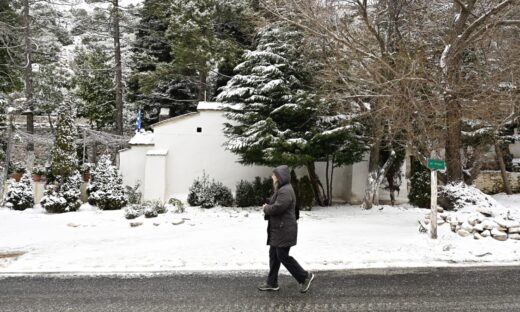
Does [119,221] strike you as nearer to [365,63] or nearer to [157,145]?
[157,145]

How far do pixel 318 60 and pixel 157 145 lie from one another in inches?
233

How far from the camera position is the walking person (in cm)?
562

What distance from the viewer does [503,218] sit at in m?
8.84

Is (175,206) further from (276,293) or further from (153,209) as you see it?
(276,293)

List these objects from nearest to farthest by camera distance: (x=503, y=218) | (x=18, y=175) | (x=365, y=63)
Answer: (x=503, y=218) < (x=365, y=63) < (x=18, y=175)

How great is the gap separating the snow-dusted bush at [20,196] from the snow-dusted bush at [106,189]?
1.65 m

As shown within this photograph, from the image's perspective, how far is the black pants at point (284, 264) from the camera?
18.7ft

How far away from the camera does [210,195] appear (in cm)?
1338

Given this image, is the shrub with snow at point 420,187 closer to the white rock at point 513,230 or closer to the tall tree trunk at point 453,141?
the tall tree trunk at point 453,141

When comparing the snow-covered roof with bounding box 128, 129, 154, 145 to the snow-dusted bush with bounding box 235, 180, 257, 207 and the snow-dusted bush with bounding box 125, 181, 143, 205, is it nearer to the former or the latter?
the snow-dusted bush with bounding box 125, 181, 143, 205

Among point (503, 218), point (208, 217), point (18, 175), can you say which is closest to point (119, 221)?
point (208, 217)

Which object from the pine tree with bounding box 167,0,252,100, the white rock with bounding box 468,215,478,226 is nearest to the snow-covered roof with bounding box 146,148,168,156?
the pine tree with bounding box 167,0,252,100

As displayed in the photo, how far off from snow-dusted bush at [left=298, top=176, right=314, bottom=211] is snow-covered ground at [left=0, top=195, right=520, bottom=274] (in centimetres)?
87

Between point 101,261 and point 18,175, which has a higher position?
point 18,175
